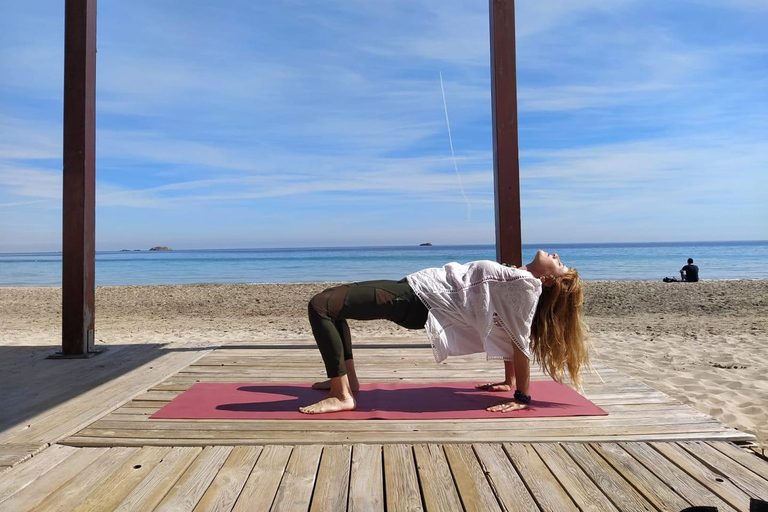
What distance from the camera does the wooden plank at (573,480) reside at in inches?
63.8

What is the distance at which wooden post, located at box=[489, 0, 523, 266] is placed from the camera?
404cm

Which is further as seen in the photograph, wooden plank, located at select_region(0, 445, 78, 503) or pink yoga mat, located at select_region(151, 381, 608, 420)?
pink yoga mat, located at select_region(151, 381, 608, 420)

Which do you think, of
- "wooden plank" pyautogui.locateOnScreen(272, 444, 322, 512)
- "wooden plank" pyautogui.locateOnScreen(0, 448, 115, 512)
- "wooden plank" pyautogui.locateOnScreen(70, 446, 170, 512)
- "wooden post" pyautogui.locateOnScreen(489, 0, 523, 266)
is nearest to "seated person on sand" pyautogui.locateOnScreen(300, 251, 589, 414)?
"wooden plank" pyautogui.locateOnScreen(272, 444, 322, 512)

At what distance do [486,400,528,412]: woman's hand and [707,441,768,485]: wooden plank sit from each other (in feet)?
2.56

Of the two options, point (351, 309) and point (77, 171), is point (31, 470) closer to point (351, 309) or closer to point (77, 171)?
point (351, 309)

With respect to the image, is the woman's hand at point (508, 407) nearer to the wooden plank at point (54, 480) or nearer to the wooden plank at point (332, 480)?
the wooden plank at point (332, 480)

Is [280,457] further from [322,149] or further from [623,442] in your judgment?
[322,149]

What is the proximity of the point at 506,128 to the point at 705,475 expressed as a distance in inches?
111

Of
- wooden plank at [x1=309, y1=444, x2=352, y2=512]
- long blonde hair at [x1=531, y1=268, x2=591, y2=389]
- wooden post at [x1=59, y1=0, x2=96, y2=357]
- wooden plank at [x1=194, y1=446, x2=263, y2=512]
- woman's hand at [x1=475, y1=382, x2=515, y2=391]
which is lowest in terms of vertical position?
wooden plank at [x1=309, y1=444, x2=352, y2=512]

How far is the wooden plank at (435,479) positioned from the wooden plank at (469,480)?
0.07ft

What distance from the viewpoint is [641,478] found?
180cm

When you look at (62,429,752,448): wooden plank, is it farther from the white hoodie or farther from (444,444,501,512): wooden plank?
the white hoodie

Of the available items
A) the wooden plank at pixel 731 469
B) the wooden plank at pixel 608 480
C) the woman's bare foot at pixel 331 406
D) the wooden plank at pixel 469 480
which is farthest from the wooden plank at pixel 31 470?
the wooden plank at pixel 731 469

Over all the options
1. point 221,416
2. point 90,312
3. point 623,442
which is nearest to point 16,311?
point 90,312
